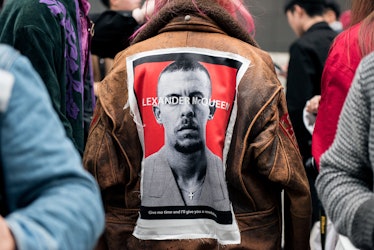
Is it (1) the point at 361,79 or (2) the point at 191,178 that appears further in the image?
(2) the point at 191,178

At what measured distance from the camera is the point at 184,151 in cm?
306

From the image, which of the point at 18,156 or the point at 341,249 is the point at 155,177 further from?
the point at 18,156

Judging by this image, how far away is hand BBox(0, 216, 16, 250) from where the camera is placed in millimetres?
1551

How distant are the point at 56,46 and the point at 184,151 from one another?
0.78 meters

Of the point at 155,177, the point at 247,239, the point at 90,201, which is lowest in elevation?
the point at 247,239

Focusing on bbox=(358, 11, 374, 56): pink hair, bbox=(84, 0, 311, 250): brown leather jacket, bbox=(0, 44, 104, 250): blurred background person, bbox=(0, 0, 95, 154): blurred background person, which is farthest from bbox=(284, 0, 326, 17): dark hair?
bbox=(0, 44, 104, 250): blurred background person

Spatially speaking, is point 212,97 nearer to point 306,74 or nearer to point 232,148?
point 232,148

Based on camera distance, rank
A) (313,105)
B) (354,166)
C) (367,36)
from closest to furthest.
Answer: (354,166) < (367,36) < (313,105)

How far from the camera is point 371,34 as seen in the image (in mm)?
2762

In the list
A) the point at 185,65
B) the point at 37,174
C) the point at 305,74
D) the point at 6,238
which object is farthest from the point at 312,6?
the point at 6,238

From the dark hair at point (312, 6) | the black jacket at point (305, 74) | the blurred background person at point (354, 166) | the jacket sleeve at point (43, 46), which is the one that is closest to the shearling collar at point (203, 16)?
the jacket sleeve at point (43, 46)

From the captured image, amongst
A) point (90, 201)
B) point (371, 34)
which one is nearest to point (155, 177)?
point (371, 34)

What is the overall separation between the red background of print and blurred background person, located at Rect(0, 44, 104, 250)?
131 centimetres

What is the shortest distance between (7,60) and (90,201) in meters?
0.34
